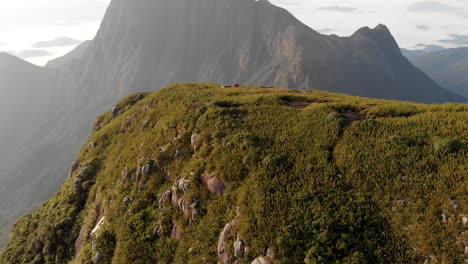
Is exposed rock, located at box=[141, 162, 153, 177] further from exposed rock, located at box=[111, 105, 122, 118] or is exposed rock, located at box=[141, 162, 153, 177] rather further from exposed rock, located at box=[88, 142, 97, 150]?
exposed rock, located at box=[111, 105, 122, 118]

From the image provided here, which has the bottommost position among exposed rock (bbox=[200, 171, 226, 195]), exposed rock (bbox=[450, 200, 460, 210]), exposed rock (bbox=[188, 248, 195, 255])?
exposed rock (bbox=[188, 248, 195, 255])

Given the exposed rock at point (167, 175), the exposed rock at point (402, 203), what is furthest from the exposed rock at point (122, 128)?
the exposed rock at point (402, 203)

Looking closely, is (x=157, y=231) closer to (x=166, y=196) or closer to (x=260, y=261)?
(x=166, y=196)

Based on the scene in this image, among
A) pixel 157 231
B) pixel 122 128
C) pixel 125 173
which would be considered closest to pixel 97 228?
pixel 125 173

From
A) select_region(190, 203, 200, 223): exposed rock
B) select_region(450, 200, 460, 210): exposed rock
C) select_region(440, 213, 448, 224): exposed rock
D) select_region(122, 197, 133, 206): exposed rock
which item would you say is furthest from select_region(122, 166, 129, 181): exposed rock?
select_region(450, 200, 460, 210): exposed rock

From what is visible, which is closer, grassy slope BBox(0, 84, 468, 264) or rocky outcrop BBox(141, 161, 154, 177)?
grassy slope BBox(0, 84, 468, 264)

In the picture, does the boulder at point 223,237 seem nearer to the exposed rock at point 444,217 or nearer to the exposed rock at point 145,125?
the exposed rock at point 444,217
